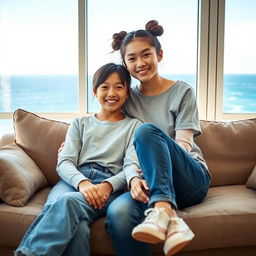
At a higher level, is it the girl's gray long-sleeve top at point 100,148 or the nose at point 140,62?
the nose at point 140,62

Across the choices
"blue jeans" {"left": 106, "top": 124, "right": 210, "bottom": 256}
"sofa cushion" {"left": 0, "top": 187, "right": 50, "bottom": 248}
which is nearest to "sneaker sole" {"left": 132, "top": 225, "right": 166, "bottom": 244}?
"blue jeans" {"left": 106, "top": 124, "right": 210, "bottom": 256}

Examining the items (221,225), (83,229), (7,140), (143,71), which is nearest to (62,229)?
(83,229)

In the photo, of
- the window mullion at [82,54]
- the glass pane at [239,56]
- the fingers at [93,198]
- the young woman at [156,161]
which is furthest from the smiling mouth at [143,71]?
the glass pane at [239,56]

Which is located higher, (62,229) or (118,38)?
(118,38)

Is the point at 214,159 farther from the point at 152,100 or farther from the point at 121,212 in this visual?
the point at 121,212

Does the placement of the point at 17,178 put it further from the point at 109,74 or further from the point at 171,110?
the point at 171,110

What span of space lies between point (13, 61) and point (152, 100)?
1.38 metres

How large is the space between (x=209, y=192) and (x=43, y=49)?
163cm

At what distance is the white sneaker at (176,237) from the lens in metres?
1.15

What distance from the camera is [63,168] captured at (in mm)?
1623

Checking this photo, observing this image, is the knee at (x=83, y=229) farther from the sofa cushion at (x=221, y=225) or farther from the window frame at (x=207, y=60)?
the window frame at (x=207, y=60)

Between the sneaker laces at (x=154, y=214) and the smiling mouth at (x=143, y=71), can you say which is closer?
the sneaker laces at (x=154, y=214)

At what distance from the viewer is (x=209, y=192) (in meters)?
1.83

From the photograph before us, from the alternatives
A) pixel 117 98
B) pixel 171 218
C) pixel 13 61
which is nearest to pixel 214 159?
pixel 117 98
